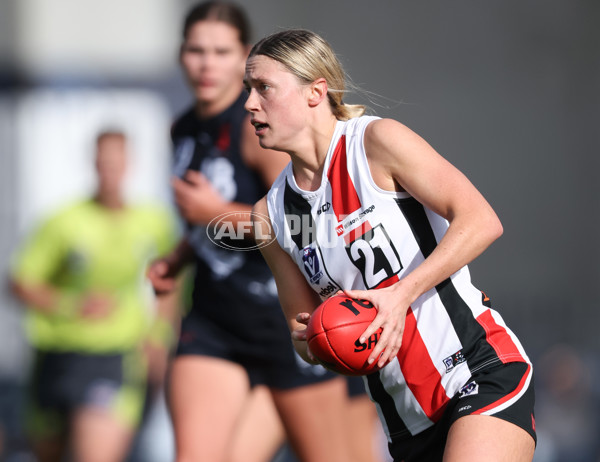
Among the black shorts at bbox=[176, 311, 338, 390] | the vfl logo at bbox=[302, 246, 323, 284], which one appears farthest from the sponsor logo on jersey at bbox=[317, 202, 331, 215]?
the black shorts at bbox=[176, 311, 338, 390]

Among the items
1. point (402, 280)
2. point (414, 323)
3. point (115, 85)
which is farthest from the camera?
point (115, 85)

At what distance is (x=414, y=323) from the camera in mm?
2977

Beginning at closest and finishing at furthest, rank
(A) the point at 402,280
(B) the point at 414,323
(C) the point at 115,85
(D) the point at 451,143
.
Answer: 1. (A) the point at 402,280
2. (B) the point at 414,323
3. (C) the point at 115,85
4. (D) the point at 451,143

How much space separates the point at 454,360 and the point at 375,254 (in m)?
0.42

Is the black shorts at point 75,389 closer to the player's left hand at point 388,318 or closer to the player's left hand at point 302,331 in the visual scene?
the player's left hand at point 302,331

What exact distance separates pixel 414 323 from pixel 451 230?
366 millimetres

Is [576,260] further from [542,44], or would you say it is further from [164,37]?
[164,37]

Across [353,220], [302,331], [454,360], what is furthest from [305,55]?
[454,360]

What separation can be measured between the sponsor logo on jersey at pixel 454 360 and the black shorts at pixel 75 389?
4112 millimetres

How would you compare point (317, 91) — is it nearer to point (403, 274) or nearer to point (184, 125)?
point (403, 274)

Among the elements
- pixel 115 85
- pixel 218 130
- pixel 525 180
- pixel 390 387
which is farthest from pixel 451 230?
pixel 525 180

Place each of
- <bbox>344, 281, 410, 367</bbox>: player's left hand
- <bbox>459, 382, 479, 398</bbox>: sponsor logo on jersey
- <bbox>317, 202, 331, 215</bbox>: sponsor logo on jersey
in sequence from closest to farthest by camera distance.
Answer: <bbox>344, 281, 410, 367</bbox>: player's left hand < <bbox>459, 382, 479, 398</bbox>: sponsor logo on jersey < <bbox>317, 202, 331, 215</bbox>: sponsor logo on jersey

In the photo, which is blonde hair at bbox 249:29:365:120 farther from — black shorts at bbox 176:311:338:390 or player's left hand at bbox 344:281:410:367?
black shorts at bbox 176:311:338:390

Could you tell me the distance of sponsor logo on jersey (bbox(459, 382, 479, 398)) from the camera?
2832mm
